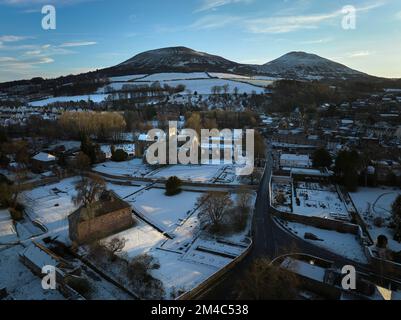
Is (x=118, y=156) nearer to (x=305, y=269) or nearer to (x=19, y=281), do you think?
(x=19, y=281)

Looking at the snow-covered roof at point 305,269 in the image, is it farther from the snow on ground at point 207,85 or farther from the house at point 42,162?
the snow on ground at point 207,85

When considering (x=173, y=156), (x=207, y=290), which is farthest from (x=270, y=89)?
(x=207, y=290)

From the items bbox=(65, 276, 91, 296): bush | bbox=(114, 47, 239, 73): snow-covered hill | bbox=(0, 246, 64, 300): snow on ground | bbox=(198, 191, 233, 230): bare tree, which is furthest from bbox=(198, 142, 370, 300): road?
bbox=(114, 47, 239, 73): snow-covered hill

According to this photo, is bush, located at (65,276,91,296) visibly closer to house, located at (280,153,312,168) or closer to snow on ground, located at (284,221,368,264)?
snow on ground, located at (284,221,368,264)

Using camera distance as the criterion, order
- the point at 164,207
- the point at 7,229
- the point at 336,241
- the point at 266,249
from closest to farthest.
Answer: the point at 266,249, the point at 336,241, the point at 7,229, the point at 164,207

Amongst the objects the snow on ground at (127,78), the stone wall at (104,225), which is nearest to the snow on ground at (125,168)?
the stone wall at (104,225)

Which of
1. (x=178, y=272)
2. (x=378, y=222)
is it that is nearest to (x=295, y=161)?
(x=378, y=222)
